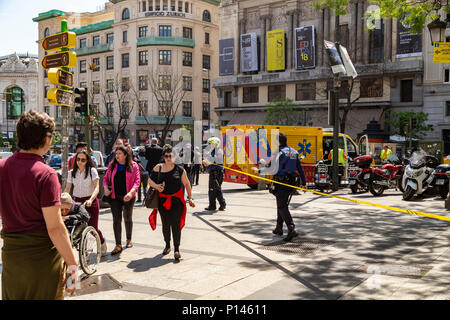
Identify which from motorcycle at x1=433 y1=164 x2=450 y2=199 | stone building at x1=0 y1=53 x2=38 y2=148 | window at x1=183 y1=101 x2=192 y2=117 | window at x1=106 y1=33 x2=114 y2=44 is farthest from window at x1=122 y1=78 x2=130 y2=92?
motorcycle at x1=433 y1=164 x2=450 y2=199

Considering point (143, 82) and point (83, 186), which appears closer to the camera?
point (83, 186)

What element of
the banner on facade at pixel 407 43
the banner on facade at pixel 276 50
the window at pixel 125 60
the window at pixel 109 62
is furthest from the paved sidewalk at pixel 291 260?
the window at pixel 109 62

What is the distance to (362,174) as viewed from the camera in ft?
49.3

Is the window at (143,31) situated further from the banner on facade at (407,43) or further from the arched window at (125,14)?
the banner on facade at (407,43)

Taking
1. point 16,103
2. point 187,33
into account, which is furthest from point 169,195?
point 16,103

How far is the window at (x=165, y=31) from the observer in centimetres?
5644

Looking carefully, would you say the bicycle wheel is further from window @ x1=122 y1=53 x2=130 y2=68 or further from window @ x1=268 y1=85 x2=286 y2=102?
window @ x1=122 y1=53 x2=130 y2=68

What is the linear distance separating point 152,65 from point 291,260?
51.5 metres

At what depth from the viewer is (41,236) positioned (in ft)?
9.70

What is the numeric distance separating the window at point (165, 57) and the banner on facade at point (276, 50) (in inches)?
646

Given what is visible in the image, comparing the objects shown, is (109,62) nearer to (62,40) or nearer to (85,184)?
(62,40)

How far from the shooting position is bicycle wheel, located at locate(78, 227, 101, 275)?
5.69 meters

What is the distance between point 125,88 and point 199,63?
972 centimetres

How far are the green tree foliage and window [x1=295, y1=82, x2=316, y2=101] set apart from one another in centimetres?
164
